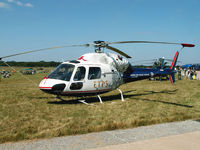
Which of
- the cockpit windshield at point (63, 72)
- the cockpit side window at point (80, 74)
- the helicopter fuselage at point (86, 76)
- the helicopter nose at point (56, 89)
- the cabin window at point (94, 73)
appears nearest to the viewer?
the helicopter nose at point (56, 89)

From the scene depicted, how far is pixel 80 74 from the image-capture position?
9531 millimetres

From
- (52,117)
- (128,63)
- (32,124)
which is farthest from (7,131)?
(128,63)

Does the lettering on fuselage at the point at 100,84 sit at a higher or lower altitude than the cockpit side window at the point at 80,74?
lower

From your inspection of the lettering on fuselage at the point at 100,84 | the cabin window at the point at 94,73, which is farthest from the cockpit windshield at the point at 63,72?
the lettering on fuselage at the point at 100,84

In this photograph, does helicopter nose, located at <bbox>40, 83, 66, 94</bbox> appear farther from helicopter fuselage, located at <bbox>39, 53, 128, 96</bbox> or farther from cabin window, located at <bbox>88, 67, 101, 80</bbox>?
cabin window, located at <bbox>88, 67, 101, 80</bbox>

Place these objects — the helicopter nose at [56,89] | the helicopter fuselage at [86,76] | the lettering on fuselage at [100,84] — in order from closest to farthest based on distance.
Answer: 1. the helicopter nose at [56,89]
2. the helicopter fuselage at [86,76]
3. the lettering on fuselage at [100,84]

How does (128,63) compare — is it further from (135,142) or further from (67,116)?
(135,142)

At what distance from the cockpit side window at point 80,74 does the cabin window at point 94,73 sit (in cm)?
34

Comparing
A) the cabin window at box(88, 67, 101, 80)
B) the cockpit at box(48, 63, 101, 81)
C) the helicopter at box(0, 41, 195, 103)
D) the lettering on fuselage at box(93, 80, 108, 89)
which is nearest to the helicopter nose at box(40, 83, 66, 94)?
the helicopter at box(0, 41, 195, 103)

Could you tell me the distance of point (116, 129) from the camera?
5609mm

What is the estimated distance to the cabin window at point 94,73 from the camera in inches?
383

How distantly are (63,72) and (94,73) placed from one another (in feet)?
5.45

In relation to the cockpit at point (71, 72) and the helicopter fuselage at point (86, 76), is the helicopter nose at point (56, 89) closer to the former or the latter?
the helicopter fuselage at point (86, 76)

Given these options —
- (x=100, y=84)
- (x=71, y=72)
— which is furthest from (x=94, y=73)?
(x=71, y=72)
